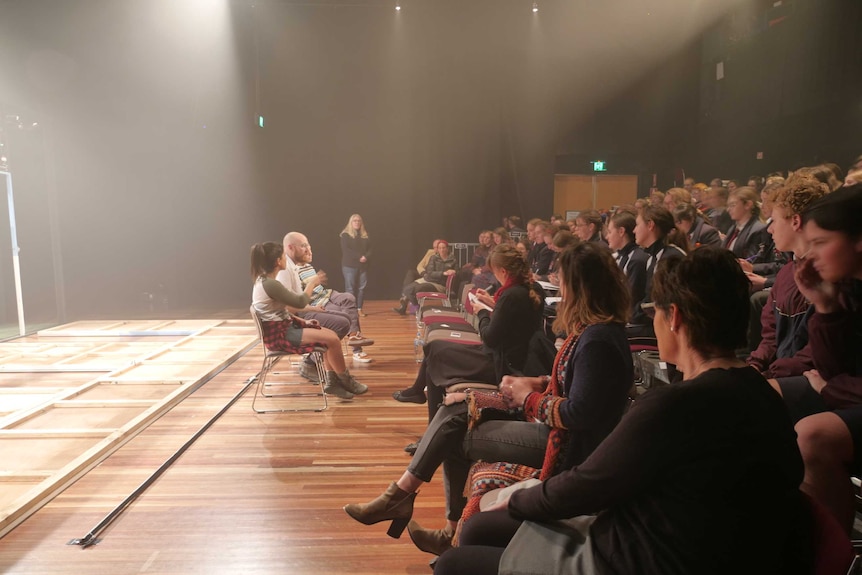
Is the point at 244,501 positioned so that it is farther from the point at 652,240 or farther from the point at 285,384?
the point at 652,240

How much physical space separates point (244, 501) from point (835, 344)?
242cm

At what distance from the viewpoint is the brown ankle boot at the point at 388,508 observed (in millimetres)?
2178

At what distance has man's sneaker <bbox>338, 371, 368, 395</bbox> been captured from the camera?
448 centimetres

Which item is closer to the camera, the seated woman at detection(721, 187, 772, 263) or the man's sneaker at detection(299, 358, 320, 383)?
the seated woman at detection(721, 187, 772, 263)

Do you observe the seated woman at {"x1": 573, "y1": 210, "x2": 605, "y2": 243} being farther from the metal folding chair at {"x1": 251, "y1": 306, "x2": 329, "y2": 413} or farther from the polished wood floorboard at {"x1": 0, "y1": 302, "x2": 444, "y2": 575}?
the metal folding chair at {"x1": 251, "y1": 306, "x2": 329, "y2": 413}

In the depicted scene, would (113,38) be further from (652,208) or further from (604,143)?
(604,143)

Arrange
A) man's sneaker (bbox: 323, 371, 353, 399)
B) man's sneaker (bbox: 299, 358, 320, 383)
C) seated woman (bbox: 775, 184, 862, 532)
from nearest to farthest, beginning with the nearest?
seated woman (bbox: 775, 184, 862, 532)
man's sneaker (bbox: 323, 371, 353, 399)
man's sneaker (bbox: 299, 358, 320, 383)

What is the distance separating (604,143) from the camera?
393 inches

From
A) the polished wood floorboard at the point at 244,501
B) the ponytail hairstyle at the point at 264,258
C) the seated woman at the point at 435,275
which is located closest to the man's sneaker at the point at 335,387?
the polished wood floorboard at the point at 244,501

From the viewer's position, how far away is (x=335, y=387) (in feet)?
14.8

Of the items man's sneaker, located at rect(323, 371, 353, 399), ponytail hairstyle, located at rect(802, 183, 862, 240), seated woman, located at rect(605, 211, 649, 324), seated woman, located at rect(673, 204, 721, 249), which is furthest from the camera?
seated woman, located at rect(673, 204, 721, 249)

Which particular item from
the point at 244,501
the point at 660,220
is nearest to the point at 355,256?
the point at 660,220

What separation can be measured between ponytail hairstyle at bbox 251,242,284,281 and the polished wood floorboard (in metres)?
0.96

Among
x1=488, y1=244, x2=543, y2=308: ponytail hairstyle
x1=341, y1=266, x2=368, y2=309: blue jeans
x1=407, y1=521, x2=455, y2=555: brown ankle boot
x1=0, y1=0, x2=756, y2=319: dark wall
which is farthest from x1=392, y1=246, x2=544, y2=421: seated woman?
x1=0, y1=0, x2=756, y2=319: dark wall
